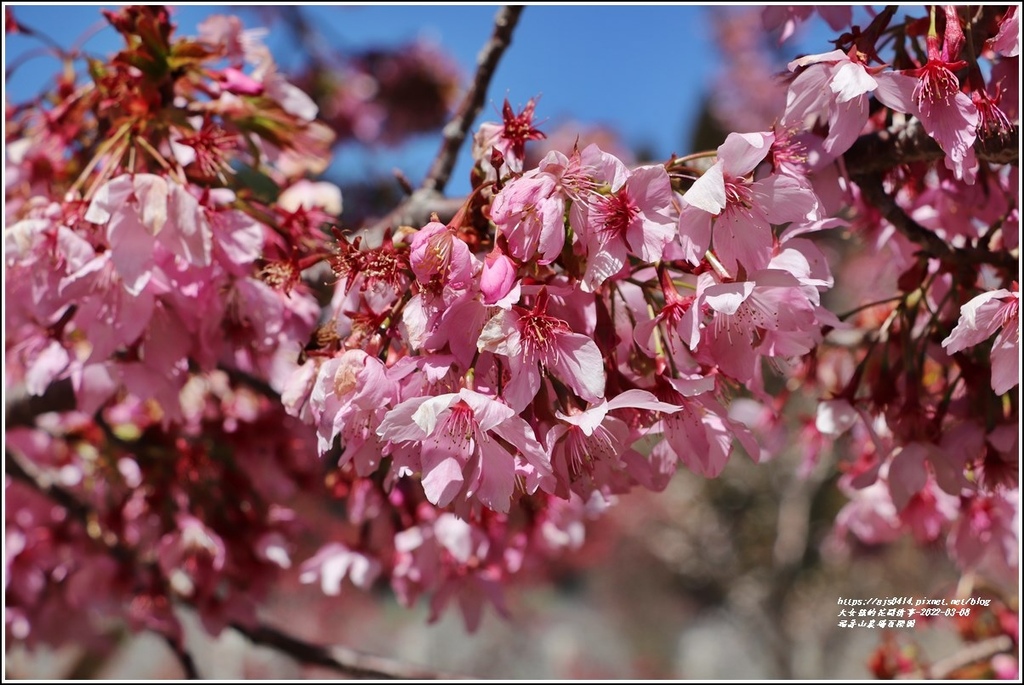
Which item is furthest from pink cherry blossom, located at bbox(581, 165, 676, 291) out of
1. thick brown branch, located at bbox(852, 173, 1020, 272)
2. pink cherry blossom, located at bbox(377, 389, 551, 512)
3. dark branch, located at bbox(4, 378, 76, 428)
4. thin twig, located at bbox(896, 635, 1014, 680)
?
thin twig, located at bbox(896, 635, 1014, 680)

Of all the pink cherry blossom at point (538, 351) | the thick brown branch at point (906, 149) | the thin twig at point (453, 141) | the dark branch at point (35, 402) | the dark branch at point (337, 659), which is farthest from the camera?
the dark branch at point (337, 659)

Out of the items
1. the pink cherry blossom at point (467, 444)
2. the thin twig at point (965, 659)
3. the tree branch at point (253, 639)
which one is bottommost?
the thin twig at point (965, 659)

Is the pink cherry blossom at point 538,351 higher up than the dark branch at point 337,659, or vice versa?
the pink cherry blossom at point 538,351

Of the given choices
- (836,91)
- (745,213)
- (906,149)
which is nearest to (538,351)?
(745,213)

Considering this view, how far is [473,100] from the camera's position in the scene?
3.23 ft

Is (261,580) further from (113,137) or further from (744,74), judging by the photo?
(744,74)

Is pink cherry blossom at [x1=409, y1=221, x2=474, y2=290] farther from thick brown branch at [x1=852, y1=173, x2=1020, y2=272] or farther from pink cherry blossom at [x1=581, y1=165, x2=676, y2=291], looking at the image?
thick brown branch at [x1=852, y1=173, x2=1020, y2=272]

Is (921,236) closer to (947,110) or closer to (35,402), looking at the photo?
(947,110)

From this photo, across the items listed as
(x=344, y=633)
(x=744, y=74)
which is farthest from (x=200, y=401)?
(x=744, y=74)

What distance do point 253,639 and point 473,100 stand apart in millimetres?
867

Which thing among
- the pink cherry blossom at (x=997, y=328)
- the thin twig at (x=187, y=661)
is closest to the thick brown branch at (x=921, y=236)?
the pink cherry blossom at (x=997, y=328)

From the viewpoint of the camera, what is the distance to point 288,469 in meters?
1.24

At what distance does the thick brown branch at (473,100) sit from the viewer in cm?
94

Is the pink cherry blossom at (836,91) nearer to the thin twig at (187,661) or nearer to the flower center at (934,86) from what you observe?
the flower center at (934,86)
